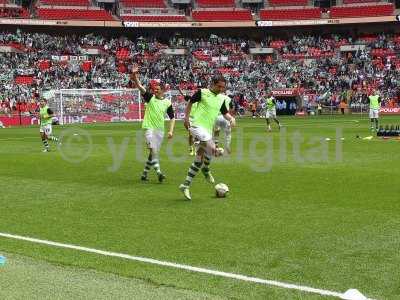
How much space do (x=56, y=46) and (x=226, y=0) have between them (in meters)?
23.5

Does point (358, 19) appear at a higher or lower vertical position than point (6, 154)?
higher

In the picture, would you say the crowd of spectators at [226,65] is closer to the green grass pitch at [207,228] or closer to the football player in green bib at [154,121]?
the football player in green bib at [154,121]

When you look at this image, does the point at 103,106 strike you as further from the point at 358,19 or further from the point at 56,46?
the point at 358,19

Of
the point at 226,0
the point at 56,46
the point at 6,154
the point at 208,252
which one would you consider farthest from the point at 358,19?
the point at 208,252

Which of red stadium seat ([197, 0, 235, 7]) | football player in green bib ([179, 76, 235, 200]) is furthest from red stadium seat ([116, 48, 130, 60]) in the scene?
football player in green bib ([179, 76, 235, 200])

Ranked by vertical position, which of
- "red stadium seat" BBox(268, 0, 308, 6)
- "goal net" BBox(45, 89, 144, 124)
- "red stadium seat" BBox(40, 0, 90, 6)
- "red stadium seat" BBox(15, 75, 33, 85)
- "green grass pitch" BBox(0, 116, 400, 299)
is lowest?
"green grass pitch" BBox(0, 116, 400, 299)

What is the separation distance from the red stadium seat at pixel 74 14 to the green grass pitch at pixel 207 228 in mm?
53254

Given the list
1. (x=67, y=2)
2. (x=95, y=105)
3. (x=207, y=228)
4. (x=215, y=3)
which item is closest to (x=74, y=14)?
(x=67, y=2)

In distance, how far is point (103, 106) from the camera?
5250 centimetres

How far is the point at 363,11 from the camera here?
72250 millimetres

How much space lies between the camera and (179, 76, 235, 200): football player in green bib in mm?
12000

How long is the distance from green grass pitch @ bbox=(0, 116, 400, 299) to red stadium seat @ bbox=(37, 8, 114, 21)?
53254mm

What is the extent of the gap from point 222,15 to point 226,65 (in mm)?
8123

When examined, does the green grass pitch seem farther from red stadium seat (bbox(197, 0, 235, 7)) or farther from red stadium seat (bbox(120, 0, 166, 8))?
red stadium seat (bbox(197, 0, 235, 7))
